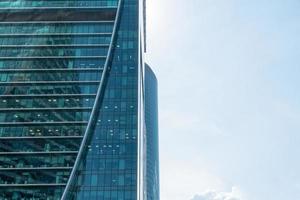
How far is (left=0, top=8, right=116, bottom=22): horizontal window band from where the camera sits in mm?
129750

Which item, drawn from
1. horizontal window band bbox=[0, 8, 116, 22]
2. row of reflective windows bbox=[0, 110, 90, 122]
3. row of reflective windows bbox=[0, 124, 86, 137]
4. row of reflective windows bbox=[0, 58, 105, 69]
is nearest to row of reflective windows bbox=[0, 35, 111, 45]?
row of reflective windows bbox=[0, 58, 105, 69]

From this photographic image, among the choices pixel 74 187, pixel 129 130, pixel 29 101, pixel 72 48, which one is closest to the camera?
pixel 74 187

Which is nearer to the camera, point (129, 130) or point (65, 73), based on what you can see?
point (129, 130)

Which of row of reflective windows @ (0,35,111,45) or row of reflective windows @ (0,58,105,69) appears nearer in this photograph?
row of reflective windows @ (0,58,105,69)

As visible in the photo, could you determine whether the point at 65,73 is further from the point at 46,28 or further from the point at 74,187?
the point at 74,187

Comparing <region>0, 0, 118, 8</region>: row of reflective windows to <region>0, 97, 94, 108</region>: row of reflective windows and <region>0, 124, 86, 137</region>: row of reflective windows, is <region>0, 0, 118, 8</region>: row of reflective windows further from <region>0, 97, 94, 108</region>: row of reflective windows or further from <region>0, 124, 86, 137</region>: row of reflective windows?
<region>0, 124, 86, 137</region>: row of reflective windows

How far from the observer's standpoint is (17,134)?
110 metres

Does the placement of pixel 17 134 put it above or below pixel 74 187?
above

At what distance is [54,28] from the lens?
130 metres

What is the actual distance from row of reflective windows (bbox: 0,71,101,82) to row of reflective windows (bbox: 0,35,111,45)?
10240mm

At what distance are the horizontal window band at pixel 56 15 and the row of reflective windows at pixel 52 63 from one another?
586 inches

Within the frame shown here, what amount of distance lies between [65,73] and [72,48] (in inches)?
328

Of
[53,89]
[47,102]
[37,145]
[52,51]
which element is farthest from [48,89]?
[37,145]

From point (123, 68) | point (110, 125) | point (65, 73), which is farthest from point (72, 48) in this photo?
point (110, 125)
